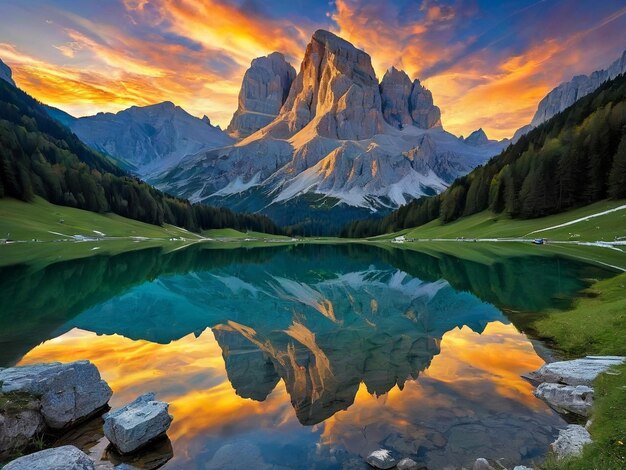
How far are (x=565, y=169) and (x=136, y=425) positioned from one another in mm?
124673

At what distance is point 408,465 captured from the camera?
10.2 m

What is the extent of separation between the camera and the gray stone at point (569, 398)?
12500mm

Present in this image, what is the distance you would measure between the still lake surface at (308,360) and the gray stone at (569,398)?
461mm

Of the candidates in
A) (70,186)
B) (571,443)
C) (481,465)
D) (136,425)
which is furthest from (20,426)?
(70,186)

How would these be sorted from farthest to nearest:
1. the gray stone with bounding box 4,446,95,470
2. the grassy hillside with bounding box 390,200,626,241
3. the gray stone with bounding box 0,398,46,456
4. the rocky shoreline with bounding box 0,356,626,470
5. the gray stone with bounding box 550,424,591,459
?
the grassy hillside with bounding box 390,200,626,241 < the gray stone with bounding box 0,398,46,456 < the rocky shoreline with bounding box 0,356,626,470 < the gray stone with bounding box 550,424,591,459 < the gray stone with bounding box 4,446,95,470

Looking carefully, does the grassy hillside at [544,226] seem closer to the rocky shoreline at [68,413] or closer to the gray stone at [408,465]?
the gray stone at [408,465]

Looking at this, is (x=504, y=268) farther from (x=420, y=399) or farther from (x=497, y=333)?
(x=420, y=399)

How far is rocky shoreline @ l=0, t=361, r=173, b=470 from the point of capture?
10852mm

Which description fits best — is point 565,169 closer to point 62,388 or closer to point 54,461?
point 62,388

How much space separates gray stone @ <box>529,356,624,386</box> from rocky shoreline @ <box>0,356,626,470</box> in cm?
4

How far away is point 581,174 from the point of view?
106 m

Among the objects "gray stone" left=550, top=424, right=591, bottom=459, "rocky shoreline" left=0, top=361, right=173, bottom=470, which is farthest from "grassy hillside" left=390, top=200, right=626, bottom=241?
"rocky shoreline" left=0, top=361, right=173, bottom=470

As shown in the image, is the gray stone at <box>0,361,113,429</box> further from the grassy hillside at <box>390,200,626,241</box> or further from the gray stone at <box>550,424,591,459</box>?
the grassy hillside at <box>390,200,626,241</box>

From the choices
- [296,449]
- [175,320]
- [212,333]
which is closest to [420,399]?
[296,449]
